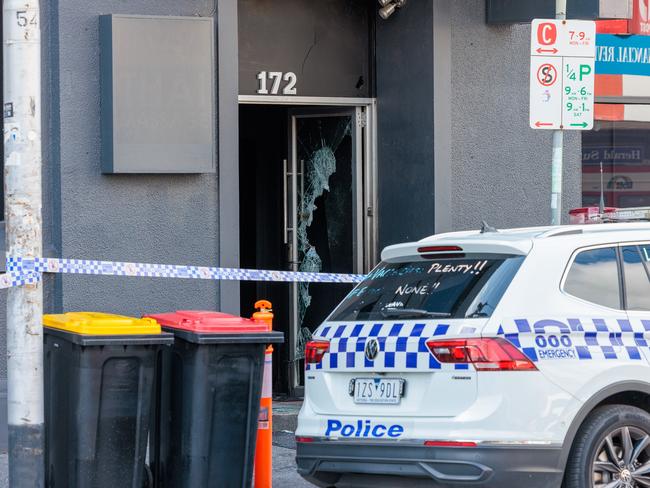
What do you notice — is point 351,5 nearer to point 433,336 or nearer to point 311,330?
point 311,330

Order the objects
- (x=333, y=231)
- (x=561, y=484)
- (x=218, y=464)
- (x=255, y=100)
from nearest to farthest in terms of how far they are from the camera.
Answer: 1. (x=561, y=484)
2. (x=218, y=464)
3. (x=255, y=100)
4. (x=333, y=231)

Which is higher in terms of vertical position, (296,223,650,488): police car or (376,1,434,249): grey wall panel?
(376,1,434,249): grey wall panel

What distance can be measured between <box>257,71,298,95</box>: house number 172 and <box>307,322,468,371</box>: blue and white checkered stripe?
13.4 ft

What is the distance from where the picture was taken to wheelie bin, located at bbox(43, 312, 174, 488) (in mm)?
6336

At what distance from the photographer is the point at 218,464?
21.9 ft

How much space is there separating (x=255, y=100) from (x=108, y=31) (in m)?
1.67

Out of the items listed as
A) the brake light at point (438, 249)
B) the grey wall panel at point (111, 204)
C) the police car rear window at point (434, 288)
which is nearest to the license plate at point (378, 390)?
the police car rear window at point (434, 288)

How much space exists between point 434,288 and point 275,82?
4408 mm

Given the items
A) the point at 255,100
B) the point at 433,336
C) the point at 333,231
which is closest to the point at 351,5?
the point at 255,100

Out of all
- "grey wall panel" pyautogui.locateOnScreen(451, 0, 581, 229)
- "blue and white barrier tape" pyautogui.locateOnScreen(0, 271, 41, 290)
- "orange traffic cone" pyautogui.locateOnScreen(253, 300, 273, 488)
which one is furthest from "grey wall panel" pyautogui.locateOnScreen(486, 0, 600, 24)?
"blue and white barrier tape" pyautogui.locateOnScreen(0, 271, 41, 290)

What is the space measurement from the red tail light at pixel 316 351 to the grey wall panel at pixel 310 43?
4.02m

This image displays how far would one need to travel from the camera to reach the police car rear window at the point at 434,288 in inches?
248

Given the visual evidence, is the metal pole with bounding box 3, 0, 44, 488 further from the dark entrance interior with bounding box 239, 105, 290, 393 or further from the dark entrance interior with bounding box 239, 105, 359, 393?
the dark entrance interior with bounding box 239, 105, 290, 393

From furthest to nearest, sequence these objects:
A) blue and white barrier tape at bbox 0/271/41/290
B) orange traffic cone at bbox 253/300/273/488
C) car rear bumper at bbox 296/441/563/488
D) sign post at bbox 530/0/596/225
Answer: sign post at bbox 530/0/596/225 → orange traffic cone at bbox 253/300/273/488 → blue and white barrier tape at bbox 0/271/41/290 → car rear bumper at bbox 296/441/563/488
